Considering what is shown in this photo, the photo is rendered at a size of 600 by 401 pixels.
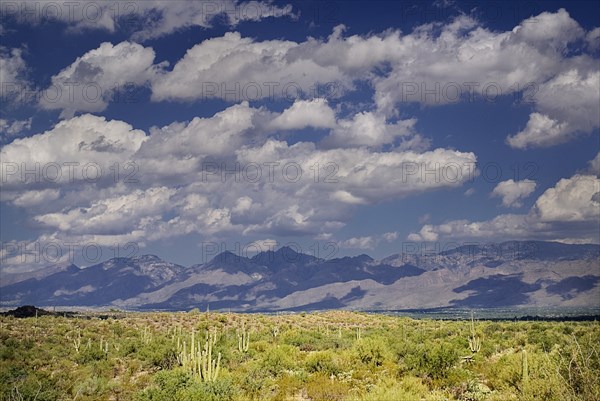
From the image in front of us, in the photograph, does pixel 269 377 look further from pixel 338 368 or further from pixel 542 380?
pixel 542 380

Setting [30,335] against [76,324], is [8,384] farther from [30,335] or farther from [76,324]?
[76,324]

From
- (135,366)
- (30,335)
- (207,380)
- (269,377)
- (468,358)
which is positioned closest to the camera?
(207,380)

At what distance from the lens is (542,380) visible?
17.6 m

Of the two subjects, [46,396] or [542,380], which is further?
[46,396]

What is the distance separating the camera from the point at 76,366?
36812mm

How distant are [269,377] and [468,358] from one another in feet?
39.8

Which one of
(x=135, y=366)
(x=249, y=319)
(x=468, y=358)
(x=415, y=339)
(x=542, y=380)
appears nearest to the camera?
(x=542, y=380)

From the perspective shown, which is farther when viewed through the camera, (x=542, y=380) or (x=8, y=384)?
(x=8, y=384)

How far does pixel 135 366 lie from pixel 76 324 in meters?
28.8

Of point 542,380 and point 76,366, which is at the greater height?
point 542,380

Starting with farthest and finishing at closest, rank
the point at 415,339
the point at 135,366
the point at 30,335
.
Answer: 1. the point at 30,335
2. the point at 415,339
3. the point at 135,366

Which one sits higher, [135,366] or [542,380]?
[542,380]

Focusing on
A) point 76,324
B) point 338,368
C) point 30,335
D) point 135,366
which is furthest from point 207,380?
point 76,324

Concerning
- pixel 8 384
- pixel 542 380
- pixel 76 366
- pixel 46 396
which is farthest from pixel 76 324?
pixel 542 380
